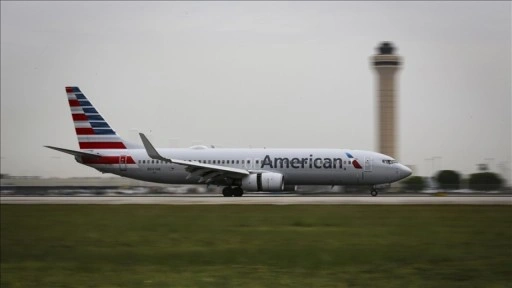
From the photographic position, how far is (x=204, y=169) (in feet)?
164

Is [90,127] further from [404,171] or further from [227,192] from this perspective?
[404,171]

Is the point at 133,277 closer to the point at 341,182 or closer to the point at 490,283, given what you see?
the point at 490,283

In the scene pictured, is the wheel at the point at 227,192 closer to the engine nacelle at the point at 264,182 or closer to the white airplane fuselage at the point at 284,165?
the engine nacelle at the point at 264,182

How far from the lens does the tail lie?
53.6 m

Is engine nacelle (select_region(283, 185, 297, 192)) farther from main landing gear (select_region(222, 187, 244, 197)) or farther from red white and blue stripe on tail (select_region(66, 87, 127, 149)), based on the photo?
red white and blue stripe on tail (select_region(66, 87, 127, 149))

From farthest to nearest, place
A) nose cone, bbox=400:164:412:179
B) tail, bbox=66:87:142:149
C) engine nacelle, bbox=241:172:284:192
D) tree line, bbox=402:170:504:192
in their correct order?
Answer: tail, bbox=66:87:142:149
tree line, bbox=402:170:504:192
nose cone, bbox=400:164:412:179
engine nacelle, bbox=241:172:284:192

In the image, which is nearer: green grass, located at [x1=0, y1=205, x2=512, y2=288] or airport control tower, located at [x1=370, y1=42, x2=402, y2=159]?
green grass, located at [x1=0, y1=205, x2=512, y2=288]

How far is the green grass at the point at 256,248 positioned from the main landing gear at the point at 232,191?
18.9 metres

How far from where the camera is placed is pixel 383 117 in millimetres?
111875

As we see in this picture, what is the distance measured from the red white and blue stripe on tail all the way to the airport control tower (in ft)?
196

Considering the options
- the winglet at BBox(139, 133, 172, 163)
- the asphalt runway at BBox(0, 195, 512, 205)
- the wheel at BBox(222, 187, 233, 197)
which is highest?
the winglet at BBox(139, 133, 172, 163)

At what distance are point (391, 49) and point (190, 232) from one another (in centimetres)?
9743

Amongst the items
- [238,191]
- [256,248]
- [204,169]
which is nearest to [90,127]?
[204,169]

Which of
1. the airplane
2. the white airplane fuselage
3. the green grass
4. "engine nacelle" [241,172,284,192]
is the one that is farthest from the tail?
the green grass
